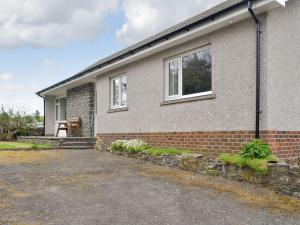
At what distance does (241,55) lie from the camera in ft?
25.7

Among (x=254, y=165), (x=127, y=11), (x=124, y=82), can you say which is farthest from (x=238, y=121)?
(x=127, y=11)

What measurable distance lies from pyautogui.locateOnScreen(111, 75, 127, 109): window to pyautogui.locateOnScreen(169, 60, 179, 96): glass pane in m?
2.95

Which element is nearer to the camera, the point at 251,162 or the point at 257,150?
the point at 251,162

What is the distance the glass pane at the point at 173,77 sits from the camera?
10141 mm

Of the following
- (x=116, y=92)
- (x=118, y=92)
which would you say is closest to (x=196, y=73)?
(x=118, y=92)

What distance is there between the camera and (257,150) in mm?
Result: 7039

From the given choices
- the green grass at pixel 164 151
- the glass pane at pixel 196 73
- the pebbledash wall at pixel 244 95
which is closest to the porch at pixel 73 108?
the green grass at pixel 164 151

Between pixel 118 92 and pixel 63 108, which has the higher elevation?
pixel 118 92

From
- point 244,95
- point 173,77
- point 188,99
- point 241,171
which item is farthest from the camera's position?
point 173,77

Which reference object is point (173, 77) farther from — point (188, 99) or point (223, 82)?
point (223, 82)

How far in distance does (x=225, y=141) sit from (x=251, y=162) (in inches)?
47.9

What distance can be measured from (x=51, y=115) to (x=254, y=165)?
18.3 m

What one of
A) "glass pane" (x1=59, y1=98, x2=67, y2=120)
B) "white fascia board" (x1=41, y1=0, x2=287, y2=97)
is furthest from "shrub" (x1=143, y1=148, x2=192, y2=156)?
"glass pane" (x1=59, y1=98, x2=67, y2=120)

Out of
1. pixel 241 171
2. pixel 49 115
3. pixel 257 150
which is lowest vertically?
pixel 241 171
